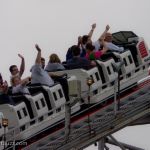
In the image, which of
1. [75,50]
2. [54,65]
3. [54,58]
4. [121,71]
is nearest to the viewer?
[54,58]

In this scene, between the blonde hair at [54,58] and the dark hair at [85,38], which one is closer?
the blonde hair at [54,58]

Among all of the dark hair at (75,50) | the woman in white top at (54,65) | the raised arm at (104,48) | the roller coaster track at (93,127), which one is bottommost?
the roller coaster track at (93,127)

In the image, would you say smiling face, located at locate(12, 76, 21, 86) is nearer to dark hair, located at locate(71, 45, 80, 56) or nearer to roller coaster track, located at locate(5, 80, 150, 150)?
roller coaster track, located at locate(5, 80, 150, 150)

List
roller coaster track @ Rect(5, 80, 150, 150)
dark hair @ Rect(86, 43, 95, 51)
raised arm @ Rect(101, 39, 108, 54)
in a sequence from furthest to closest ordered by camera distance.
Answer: raised arm @ Rect(101, 39, 108, 54)
dark hair @ Rect(86, 43, 95, 51)
roller coaster track @ Rect(5, 80, 150, 150)

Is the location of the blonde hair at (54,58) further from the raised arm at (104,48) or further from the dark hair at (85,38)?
the raised arm at (104,48)

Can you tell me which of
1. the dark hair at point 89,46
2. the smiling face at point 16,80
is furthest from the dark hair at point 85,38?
the smiling face at point 16,80

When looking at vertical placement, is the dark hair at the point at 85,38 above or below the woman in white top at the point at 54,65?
above

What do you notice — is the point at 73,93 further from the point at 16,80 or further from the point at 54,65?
the point at 54,65

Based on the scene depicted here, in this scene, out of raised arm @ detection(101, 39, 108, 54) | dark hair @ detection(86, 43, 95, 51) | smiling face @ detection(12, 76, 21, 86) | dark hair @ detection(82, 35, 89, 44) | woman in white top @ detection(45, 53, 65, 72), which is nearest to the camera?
smiling face @ detection(12, 76, 21, 86)

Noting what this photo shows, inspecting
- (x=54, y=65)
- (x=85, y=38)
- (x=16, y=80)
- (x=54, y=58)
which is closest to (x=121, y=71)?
(x=85, y=38)

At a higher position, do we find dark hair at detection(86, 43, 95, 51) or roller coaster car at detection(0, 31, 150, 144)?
dark hair at detection(86, 43, 95, 51)

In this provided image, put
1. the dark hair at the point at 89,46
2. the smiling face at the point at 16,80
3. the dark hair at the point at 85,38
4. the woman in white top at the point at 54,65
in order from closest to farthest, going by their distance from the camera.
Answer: the smiling face at the point at 16,80
the woman in white top at the point at 54,65
the dark hair at the point at 89,46
the dark hair at the point at 85,38

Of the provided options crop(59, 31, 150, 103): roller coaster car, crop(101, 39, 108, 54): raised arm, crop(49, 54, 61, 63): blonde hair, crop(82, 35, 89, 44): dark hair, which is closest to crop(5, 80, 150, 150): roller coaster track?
crop(59, 31, 150, 103): roller coaster car

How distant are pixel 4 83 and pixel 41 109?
1.05 metres
